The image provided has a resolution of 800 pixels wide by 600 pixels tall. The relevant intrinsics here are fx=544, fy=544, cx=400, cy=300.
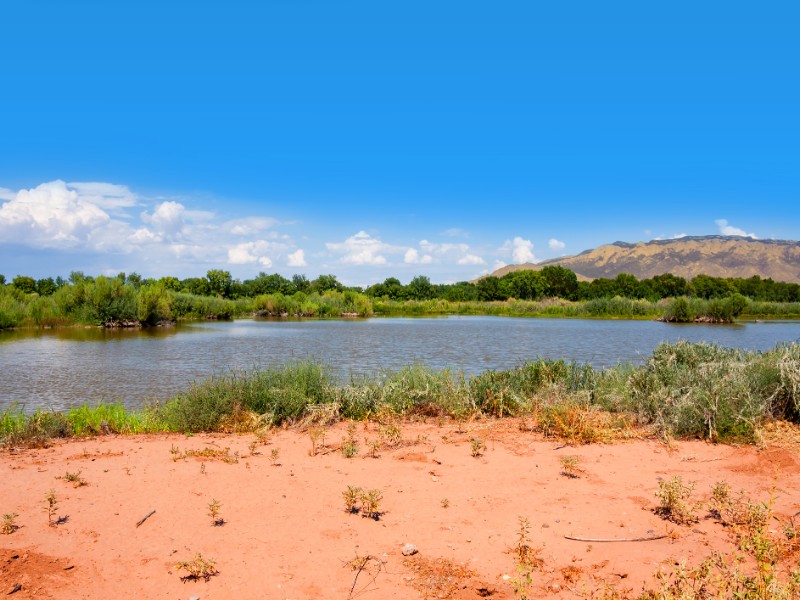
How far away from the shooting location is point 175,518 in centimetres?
495

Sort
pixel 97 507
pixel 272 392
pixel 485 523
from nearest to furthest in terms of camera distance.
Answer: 1. pixel 485 523
2. pixel 97 507
3. pixel 272 392

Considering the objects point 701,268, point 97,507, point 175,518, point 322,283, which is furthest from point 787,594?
point 701,268

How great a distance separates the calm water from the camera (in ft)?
45.4

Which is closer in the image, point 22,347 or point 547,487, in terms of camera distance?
point 547,487

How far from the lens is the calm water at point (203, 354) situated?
45.4ft

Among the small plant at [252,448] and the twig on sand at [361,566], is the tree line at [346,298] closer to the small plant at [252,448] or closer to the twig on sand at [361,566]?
the small plant at [252,448]

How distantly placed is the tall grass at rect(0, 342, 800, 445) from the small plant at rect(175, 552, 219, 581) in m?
4.27

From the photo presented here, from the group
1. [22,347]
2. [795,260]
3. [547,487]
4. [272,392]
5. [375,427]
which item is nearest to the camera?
[547,487]

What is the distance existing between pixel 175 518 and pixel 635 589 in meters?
3.86

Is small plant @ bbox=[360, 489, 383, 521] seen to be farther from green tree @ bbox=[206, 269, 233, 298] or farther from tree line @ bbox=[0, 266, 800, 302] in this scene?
green tree @ bbox=[206, 269, 233, 298]

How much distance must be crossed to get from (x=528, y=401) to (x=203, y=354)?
52.0ft

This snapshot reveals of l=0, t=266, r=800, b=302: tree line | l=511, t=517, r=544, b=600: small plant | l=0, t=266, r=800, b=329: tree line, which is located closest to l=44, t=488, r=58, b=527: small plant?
l=511, t=517, r=544, b=600: small plant

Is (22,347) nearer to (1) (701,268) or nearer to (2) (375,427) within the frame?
(2) (375,427)

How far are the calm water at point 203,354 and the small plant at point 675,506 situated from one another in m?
8.42
